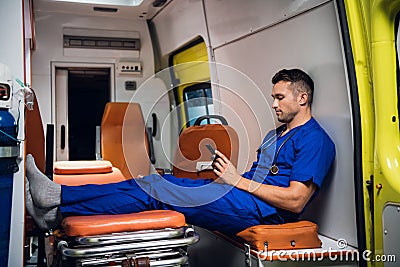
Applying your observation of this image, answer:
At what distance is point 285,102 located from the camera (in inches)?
124

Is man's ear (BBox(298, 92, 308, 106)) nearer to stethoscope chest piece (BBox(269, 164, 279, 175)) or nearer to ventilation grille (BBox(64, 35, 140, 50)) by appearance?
stethoscope chest piece (BBox(269, 164, 279, 175))

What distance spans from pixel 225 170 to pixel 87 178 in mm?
1770

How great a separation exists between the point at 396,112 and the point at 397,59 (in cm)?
28

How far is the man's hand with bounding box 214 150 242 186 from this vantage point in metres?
2.87

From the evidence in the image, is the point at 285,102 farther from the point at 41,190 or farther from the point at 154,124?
the point at 154,124

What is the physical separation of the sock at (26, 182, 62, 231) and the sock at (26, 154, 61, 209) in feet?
0.11

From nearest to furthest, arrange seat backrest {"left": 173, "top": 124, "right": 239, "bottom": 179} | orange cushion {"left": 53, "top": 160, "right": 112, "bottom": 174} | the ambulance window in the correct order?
1. seat backrest {"left": 173, "top": 124, "right": 239, "bottom": 179}
2. orange cushion {"left": 53, "top": 160, "right": 112, "bottom": 174}
3. the ambulance window

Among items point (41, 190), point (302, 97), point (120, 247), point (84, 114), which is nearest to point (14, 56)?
point (41, 190)

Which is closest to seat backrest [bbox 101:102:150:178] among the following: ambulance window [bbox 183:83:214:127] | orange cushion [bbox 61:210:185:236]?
ambulance window [bbox 183:83:214:127]

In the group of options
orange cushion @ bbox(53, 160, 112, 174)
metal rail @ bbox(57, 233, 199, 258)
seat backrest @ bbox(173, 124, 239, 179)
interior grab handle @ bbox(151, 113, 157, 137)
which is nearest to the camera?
metal rail @ bbox(57, 233, 199, 258)

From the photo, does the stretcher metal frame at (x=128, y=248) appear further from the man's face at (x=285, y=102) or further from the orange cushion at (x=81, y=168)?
the orange cushion at (x=81, y=168)

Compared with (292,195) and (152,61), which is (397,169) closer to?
(292,195)

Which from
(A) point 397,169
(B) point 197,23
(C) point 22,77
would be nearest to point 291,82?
(A) point 397,169

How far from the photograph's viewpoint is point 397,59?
2.41 metres
